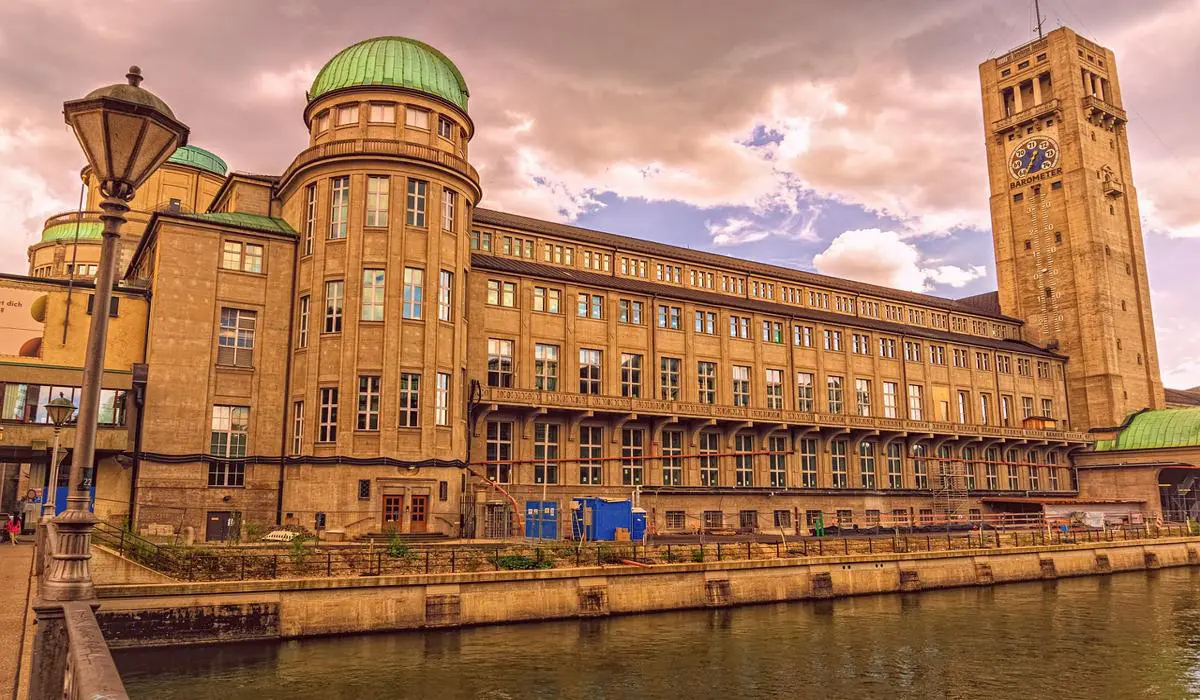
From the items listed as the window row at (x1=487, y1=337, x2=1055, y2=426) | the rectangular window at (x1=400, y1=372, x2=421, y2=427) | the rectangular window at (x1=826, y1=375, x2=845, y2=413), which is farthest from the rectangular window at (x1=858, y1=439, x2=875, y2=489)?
the rectangular window at (x1=400, y1=372, x2=421, y2=427)

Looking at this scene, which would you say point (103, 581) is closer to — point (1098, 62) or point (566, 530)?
point (566, 530)

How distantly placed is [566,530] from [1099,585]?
30154mm

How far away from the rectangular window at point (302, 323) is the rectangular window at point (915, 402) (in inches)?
2018

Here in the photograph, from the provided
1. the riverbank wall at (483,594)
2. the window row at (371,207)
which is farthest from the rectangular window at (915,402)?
the window row at (371,207)

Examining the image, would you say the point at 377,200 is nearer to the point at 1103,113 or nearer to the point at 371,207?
the point at 371,207

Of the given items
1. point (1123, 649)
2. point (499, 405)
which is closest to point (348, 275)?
point (499, 405)

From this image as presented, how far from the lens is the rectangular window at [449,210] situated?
46781 millimetres

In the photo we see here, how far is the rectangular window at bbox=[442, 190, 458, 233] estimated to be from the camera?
153ft

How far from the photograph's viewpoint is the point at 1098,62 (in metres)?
91.8

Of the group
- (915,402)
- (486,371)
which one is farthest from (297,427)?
(915,402)

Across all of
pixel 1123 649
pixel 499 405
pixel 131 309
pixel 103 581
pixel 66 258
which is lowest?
pixel 1123 649

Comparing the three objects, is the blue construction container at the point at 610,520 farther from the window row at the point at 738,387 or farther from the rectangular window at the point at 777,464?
the rectangular window at the point at 777,464

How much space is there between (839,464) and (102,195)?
→ 63469 millimetres

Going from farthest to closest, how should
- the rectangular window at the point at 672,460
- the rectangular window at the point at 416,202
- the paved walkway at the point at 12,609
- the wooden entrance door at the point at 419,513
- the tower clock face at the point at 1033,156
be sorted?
the tower clock face at the point at 1033,156
the rectangular window at the point at 672,460
the rectangular window at the point at 416,202
the wooden entrance door at the point at 419,513
the paved walkway at the point at 12,609
